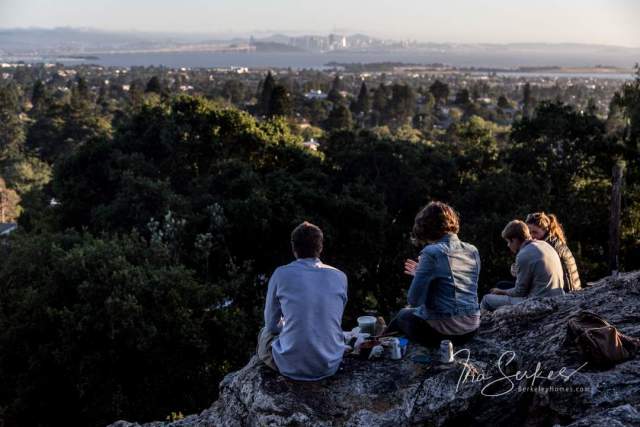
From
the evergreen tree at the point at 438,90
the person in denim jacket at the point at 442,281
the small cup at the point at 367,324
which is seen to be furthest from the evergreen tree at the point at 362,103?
the person in denim jacket at the point at 442,281

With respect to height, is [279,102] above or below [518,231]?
below

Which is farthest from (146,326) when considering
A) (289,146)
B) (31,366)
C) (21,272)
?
(289,146)

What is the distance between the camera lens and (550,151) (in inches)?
757

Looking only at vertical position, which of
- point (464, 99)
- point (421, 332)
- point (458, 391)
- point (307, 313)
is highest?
point (307, 313)

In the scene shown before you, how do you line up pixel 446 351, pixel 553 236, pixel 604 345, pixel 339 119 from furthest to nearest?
pixel 339 119 < pixel 553 236 < pixel 446 351 < pixel 604 345

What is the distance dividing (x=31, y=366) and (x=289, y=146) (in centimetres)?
1338

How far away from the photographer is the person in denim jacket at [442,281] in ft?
15.6

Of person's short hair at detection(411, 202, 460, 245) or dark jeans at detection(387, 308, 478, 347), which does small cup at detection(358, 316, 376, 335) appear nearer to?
dark jeans at detection(387, 308, 478, 347)

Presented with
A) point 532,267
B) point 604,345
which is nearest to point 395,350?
point 604,345

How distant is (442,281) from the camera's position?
479cm

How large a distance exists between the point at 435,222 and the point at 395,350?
1040mm

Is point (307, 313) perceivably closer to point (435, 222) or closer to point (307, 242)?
point (307, 242)

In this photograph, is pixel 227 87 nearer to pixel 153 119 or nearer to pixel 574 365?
pixel 153 119

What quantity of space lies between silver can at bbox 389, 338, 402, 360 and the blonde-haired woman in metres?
2.14
